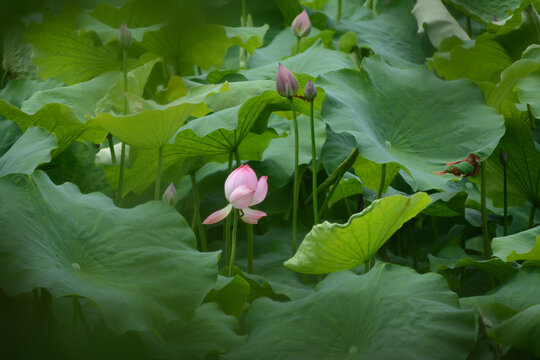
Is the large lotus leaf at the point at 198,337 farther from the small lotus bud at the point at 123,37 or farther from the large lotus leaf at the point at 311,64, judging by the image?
the large lotus leaf at the point at 311,64

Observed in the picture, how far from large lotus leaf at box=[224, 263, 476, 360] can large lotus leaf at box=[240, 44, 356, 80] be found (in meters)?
0.64

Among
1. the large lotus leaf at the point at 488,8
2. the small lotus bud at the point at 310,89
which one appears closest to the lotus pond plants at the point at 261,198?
the small lotus bud at the point at 310,89

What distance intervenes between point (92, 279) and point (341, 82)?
616 millimetres

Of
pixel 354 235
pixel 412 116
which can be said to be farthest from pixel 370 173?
pixel 354 235

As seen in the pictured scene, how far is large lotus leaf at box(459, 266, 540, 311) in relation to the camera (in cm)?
90

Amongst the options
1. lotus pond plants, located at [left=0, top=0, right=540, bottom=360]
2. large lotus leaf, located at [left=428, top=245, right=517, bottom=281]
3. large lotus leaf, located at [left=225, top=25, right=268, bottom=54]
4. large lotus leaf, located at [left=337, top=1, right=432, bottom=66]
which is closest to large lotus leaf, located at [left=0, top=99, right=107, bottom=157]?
lotus pond plants, located at [left=0, top=0, right=540, bottom=360]

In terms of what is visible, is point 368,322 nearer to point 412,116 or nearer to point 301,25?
point 412,116

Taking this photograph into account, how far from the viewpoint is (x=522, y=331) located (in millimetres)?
751

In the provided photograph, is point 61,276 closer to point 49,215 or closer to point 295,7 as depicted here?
point 49,215

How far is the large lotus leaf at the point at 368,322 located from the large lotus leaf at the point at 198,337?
0.07ft

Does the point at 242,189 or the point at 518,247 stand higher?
the point at 242,189

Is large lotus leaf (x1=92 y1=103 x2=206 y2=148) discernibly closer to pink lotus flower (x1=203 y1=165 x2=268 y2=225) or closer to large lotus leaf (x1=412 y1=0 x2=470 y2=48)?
pink lotus flower (x1=203 y1=165 x2=268 y2=225)

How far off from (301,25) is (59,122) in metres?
0.72

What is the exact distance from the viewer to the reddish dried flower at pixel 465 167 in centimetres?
106
